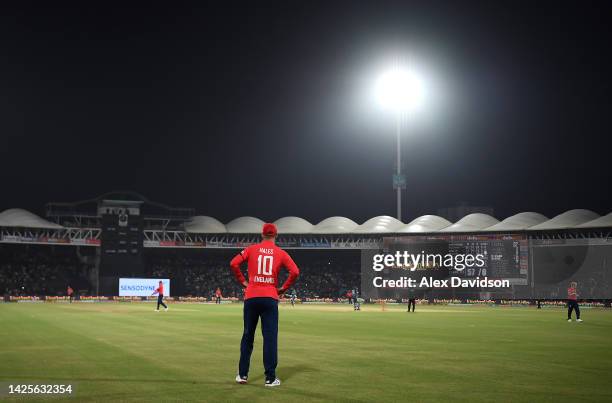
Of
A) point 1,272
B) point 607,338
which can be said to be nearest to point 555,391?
point 607,338

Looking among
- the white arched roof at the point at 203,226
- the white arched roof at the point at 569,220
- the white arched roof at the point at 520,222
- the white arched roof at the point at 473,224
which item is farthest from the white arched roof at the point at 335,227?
the white arched roof at the point at 569,220

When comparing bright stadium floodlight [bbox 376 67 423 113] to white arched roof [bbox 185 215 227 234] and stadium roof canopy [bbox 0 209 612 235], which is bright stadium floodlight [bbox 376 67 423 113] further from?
white arched roof [bbox 185 215 227 234]

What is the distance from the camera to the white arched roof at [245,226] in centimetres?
10431

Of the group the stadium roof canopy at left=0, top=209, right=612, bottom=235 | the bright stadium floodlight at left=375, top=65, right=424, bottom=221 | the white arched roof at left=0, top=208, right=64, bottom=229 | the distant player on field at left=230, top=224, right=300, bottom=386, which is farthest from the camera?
the white arched roof at left=0, top=208, right=64, bottom=229

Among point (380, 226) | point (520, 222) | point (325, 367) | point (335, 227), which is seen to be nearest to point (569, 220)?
point (520, 222)

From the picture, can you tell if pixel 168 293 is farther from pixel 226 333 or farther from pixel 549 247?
pixel 226 333

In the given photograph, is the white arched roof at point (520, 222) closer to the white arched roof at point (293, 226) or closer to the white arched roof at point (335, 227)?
the white arched roof at point (335, 227)

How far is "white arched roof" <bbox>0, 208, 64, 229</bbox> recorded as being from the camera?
306 ft

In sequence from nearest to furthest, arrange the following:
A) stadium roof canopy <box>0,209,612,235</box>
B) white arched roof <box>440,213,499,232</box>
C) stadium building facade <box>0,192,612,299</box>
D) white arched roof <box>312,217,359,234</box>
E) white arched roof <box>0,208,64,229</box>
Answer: stadium building facade <box>0,192,612,299</box>, stadium roof canopy <box>0,209,612,235</box>, white arched roof <box>0,208,64,229</box>, white arched roof <box>440,213,499,232</box>, white arched roof <box>312,217,359,234</box>

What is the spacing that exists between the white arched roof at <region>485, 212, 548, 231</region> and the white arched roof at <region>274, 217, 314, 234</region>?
2632cm

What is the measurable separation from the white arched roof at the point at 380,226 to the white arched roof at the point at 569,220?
20.1 meters

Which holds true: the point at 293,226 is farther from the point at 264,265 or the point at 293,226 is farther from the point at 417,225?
the point at 264,265

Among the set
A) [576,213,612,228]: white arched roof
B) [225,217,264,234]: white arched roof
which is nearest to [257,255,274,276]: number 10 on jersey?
[576,213,612,228]: white arched roof

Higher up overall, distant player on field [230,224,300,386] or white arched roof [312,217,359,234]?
A: white arched roof [312,217,359,234]
